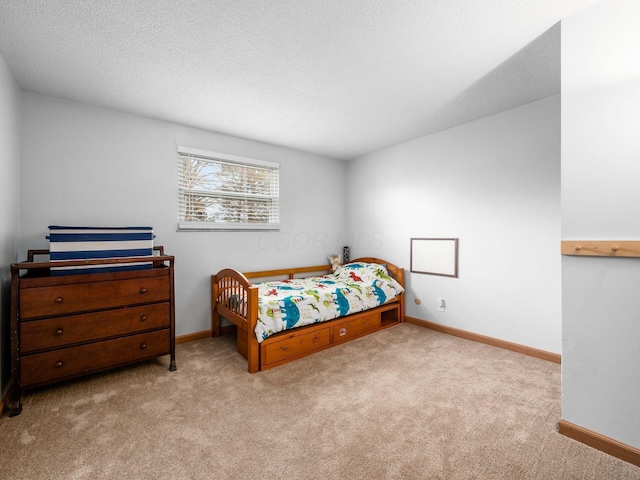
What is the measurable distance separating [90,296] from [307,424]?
71.3 inches

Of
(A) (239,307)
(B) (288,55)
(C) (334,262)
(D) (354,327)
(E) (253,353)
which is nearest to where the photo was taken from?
(B) (288,55)

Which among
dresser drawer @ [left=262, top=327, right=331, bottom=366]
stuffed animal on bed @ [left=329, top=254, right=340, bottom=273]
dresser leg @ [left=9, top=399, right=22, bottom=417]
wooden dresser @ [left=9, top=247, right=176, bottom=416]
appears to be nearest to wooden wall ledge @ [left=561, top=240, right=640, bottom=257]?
dresser drawer @ [left=262, top=327, right=331, bottom=366]

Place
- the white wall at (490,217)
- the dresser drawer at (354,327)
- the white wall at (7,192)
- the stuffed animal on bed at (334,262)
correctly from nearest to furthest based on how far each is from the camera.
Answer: the white wall at (7,192), the white wall at (490,217), the dresser drawer at (354,327), the stuffed animal on bed at (334,262)

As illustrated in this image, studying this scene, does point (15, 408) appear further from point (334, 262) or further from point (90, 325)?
point (334, 262)

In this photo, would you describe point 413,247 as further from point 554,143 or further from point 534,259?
point 554,143

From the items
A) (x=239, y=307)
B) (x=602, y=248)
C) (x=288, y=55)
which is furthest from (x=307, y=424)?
(x=288, y=55)

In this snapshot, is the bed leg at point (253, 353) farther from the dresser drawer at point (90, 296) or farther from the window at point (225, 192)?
the window at point (225, 192)

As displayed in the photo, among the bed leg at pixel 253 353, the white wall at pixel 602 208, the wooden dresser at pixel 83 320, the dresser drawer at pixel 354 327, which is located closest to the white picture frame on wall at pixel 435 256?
the dresser drawer at pixel 354 327

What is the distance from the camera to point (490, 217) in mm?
2980

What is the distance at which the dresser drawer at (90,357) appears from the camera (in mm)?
1915

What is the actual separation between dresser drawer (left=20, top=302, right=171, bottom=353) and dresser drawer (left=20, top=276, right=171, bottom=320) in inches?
2.1

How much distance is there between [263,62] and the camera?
78.2 inches

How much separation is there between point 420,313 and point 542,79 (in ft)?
8.64

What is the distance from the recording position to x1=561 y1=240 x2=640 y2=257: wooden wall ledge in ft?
4.65
